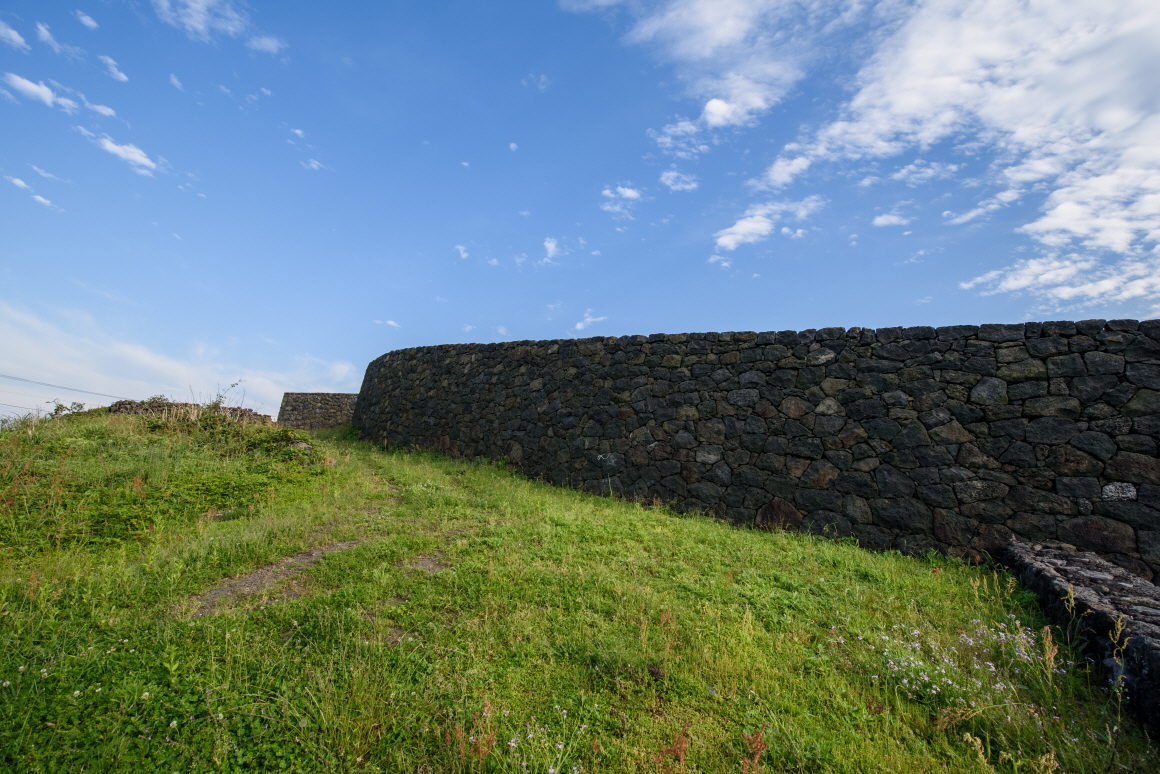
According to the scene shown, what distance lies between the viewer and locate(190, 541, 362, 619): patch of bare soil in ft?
15.5

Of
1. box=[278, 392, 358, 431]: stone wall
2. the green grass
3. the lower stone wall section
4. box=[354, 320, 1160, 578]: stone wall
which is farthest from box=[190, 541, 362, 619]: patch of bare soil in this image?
box=[278, 392, 358, 431]: stone wall

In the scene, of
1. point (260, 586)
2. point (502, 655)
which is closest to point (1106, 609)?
point (502, 655)

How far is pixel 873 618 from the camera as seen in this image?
5254 millimetres

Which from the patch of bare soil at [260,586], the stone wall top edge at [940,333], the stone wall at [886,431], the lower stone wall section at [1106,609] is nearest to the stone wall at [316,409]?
the stone wall at [886,431]

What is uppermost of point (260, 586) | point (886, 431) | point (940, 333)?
point (940, 333)

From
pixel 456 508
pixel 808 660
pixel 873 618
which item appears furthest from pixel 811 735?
pixel 456 508

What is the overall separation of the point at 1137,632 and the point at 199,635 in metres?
6.96

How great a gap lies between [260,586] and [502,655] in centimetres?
261

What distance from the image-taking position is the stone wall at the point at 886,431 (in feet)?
23.3

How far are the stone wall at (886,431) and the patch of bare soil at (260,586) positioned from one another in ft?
19.8

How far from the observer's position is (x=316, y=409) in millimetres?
24812

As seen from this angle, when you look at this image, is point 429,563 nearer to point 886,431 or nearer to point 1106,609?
point 1106,609

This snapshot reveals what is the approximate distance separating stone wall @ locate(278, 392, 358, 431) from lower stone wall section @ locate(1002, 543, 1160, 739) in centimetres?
2315

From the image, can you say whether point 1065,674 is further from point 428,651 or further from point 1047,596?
point 428,651
